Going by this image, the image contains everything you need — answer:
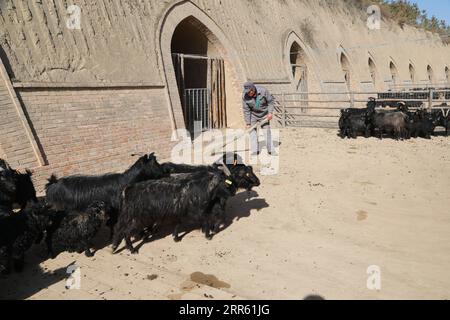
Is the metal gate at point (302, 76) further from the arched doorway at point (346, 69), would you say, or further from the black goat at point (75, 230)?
the black goat at point (75, 230)

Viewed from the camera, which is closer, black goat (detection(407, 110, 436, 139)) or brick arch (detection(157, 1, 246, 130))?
brick arch (detection(157, 1, 246, 130))

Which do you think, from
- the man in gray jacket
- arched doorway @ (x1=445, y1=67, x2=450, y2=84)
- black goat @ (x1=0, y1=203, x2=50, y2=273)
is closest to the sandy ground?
black goat @ (x1=0, y1=203, x2=50, y2=273)

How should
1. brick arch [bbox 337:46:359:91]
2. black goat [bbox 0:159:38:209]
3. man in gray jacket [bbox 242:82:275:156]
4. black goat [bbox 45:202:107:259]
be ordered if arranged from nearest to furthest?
1. black goat [bbox 45:202:107:259]
2. black goat [bbox 0:159:38:209]
3. man in gray jacket [bbox 242:82:275:156]
4. brick arch [bbox 337:46:359:91]

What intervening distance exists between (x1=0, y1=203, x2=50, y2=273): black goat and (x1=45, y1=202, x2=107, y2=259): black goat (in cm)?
18

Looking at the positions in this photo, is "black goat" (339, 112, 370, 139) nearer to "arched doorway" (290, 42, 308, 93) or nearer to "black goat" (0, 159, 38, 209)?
"arched doorway" (290, 42, 308, 93)

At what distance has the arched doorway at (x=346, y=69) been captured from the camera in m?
26.0

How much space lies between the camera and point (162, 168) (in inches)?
252

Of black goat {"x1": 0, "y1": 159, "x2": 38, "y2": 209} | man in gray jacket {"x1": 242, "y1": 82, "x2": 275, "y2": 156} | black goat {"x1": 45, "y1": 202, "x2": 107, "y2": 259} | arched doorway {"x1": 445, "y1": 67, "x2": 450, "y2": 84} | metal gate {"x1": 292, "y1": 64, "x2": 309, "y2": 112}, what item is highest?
arched doorway {"x1": 445, "y1": 67, "x2": 450, "y2": 84}

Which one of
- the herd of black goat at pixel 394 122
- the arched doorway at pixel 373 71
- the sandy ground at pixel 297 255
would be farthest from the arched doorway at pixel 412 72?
the sandy ground at pixel 297 255

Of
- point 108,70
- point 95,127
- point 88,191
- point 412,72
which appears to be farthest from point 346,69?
point 88,191

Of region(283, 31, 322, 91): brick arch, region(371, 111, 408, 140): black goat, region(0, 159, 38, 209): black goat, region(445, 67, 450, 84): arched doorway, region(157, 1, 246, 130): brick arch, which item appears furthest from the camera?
region(445, 67, 450, 84): arched doorway

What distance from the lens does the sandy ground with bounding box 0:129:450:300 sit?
4.09 meters

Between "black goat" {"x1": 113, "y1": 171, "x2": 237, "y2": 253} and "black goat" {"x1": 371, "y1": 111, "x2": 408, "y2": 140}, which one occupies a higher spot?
"black goat" {"x1": 371, "y1": 111, "x2": 408, "y2": 140}

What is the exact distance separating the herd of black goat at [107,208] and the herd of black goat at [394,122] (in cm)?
828
